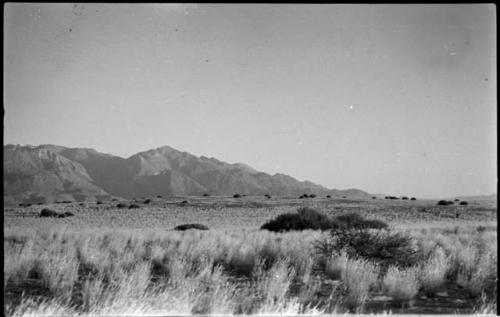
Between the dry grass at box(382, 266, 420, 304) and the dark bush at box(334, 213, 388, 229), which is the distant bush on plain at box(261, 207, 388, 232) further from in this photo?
the dry grass at box(382, 266, 420, 304)

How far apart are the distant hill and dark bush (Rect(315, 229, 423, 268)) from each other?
92.4m

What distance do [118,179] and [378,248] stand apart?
509ft

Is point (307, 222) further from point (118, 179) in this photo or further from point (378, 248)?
point (118, 179)

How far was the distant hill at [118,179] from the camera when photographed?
384 feet

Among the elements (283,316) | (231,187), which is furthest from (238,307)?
(231,187)

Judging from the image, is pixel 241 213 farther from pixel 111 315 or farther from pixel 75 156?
pixel 75 156

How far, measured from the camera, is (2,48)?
630cm

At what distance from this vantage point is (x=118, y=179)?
15825 centimetres

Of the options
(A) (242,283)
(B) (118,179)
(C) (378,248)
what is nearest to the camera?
(A) (242,283)

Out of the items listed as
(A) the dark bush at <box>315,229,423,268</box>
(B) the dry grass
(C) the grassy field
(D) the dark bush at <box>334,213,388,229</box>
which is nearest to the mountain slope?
(D) the dark bush at <box>334,213,388,229</box>

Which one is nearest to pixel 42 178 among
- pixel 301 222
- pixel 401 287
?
pixel 301 222

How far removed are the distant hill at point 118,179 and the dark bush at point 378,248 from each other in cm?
9245

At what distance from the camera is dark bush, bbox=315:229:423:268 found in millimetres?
10422

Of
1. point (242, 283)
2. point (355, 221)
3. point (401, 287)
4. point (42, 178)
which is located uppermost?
point (42, 178)
